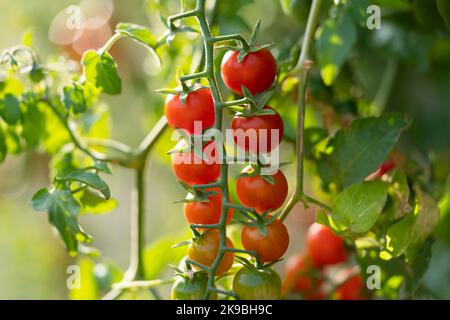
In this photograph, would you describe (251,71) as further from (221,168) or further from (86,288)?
(86,288)

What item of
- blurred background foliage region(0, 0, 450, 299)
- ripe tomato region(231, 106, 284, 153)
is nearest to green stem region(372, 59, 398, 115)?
blurred background foliage region(0, 0, 450, 299)

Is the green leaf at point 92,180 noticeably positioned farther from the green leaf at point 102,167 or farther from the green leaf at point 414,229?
the green leaf at point 414,229

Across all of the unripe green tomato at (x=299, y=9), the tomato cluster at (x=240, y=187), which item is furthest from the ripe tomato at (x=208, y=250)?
the unripe green tomato at (x=299, y=9)

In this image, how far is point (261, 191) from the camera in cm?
58

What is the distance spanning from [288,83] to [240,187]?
0.22 metres

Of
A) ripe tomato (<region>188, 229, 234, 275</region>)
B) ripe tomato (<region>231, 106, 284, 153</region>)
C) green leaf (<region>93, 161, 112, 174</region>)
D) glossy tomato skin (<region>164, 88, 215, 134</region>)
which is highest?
glossy tomato skin (<region>164, 88, 215, 134</region>)

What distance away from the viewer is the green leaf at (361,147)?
710mm

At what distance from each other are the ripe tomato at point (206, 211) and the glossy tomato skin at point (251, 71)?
0.32 feet

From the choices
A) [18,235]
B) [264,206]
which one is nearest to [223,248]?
[264,206]

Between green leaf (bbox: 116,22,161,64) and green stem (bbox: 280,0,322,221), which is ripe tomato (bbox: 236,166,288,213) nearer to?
green stem (bbox: 280,0,322,221)

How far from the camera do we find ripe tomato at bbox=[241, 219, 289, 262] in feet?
1.89

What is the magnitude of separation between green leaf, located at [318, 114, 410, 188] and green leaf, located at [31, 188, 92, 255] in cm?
28
